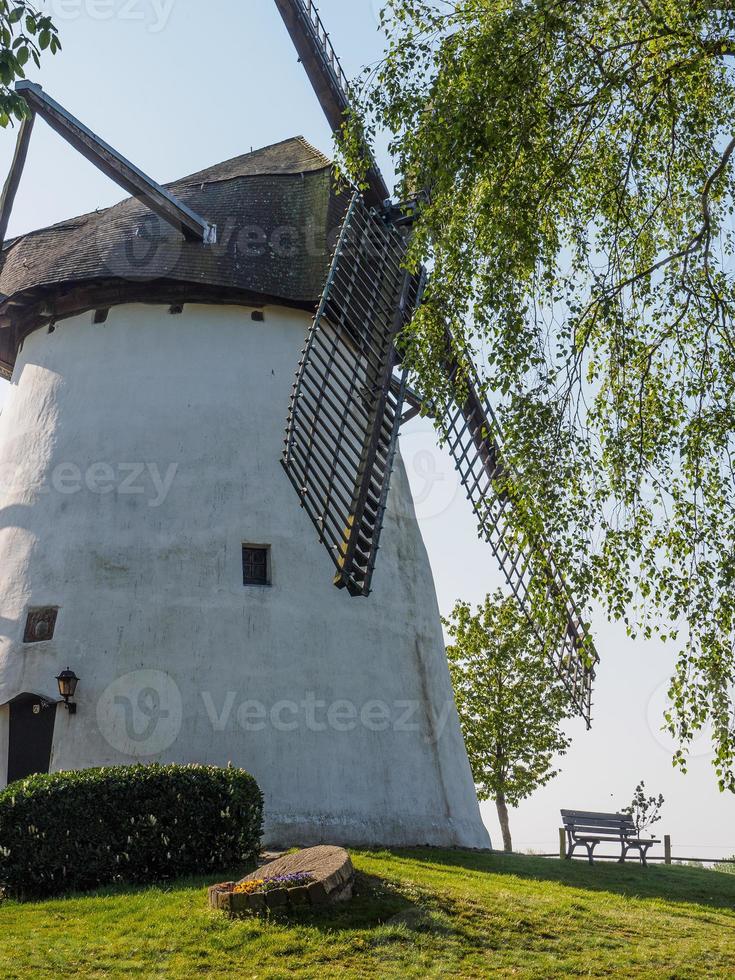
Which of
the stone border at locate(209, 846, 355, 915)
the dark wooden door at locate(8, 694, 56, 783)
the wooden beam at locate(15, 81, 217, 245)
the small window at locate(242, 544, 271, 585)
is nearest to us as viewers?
the stone border at locate(209, 846, 355, 915)

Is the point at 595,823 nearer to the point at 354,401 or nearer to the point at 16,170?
the point at 354,401

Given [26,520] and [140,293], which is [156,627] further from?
[140,293]

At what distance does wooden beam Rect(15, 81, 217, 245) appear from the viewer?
14.1m

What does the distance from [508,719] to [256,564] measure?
932 centimetres

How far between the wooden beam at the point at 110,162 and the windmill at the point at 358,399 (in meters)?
2.14

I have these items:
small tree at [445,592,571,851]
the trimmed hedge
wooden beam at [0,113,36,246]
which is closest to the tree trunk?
small tree at [445,592,571,851]

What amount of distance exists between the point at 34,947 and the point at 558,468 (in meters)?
4.95

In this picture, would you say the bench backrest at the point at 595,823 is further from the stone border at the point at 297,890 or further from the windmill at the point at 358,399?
the stone border at the point at 297,890

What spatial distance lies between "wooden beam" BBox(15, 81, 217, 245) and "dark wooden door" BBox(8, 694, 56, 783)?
20.9 feet

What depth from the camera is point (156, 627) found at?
41.8ft

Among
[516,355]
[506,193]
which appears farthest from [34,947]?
[506,193]

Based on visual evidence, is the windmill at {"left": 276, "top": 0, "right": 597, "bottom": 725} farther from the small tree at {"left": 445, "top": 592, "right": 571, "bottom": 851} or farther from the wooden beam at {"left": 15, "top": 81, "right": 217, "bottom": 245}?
the small tree at {"left": 445, "top": 592, "right": 571, "bottom": 851}

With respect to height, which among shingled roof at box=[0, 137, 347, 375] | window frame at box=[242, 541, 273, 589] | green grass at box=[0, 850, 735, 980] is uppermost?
shingled roof at box=[0, 137, 347, 375]

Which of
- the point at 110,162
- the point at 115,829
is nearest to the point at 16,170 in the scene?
the point at 110,162
